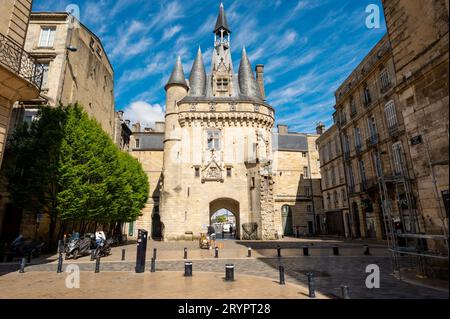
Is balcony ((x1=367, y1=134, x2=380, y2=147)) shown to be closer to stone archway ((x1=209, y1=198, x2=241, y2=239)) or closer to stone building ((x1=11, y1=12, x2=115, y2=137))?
stone archway ((x1=209, y1=198, x2=241, y2=239))

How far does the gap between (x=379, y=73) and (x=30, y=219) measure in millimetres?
25800

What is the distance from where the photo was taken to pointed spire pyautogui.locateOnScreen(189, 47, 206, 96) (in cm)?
2961

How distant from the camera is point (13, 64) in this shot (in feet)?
25.5

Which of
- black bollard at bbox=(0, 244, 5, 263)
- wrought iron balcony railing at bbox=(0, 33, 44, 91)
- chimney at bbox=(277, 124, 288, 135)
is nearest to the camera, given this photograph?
wrought iron balcony railing at bbox=(0, 33, 44, 91)

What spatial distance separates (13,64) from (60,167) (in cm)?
827

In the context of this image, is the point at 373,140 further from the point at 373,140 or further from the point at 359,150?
the point at 359,150

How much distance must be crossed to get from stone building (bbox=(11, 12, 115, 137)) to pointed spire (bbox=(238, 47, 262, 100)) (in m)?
15.6

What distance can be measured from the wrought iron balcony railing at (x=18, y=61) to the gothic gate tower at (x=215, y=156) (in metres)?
17.8

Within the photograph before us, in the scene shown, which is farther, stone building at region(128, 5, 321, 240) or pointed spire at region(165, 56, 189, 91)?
pointed spire at region(165, 56, 189, 91)

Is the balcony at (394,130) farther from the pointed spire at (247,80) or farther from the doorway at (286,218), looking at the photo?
the doorway at (286,218)

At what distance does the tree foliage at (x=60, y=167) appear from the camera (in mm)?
14648

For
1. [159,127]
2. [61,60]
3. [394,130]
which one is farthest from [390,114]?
[159,127]

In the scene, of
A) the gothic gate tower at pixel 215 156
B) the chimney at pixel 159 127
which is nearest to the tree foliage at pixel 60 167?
the gothic gate tower at pixel 215 156

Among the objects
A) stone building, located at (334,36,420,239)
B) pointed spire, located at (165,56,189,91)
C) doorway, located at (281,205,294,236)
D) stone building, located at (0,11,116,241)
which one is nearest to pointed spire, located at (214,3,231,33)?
pointed spire, located at (165,56,189,91)
